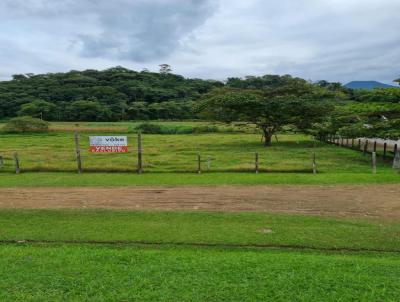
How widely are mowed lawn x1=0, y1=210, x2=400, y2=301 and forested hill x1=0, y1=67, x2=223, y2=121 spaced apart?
1910 inches

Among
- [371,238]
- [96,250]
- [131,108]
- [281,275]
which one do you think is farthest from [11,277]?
[131,108]

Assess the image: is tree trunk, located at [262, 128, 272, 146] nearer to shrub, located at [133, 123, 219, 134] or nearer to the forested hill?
shrub, located at [133, 123, 219, 134]

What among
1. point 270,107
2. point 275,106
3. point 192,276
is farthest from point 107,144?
point 275,106

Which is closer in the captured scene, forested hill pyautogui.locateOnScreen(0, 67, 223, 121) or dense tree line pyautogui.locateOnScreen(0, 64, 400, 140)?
dense tree line pyautogui.locateOnScreen(0, 64, 400, 140)

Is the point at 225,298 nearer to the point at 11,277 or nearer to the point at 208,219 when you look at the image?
the point at 11,277

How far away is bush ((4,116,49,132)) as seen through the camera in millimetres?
44906

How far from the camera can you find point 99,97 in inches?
2977

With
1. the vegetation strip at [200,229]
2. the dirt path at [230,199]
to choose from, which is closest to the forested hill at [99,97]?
the dirt path at [230,199]

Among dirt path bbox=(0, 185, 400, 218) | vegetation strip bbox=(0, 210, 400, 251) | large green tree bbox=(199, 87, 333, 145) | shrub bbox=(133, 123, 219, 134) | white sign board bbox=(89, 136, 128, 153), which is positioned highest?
large green tree bbox=(199, 87, 333, 145)

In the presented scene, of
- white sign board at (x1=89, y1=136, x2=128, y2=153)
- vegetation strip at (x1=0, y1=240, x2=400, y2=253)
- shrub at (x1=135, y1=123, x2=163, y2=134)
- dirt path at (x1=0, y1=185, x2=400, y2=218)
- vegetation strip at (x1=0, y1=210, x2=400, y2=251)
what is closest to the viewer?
vegetation strip at (x1=0, y1=240, x2=400, y2=253)

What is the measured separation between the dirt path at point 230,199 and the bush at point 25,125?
36226 millimetres

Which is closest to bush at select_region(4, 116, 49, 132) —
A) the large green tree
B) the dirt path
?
the large green tree

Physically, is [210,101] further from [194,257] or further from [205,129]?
[194,257]

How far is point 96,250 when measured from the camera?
6.17 metres
